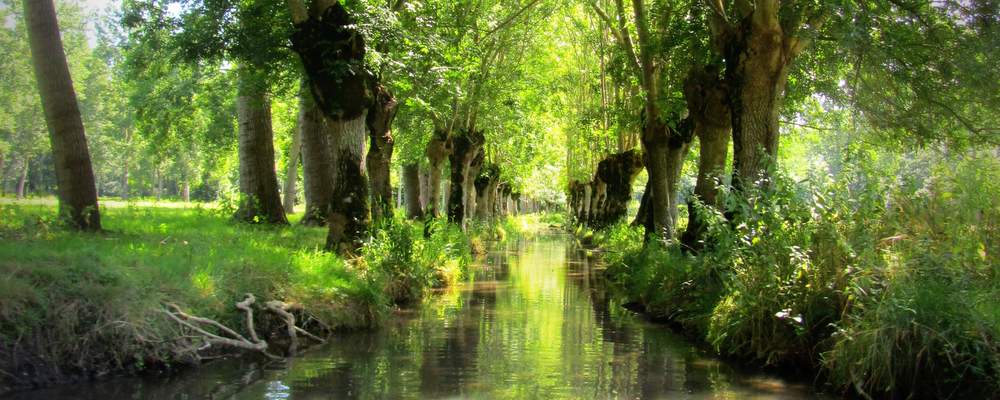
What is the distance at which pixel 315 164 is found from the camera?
1925 centimetres

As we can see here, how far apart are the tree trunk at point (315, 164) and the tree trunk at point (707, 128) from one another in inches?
326

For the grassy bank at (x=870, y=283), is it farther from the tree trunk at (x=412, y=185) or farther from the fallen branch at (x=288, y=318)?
the tree trunk at (x=412, y=185)

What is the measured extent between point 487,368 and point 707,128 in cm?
813

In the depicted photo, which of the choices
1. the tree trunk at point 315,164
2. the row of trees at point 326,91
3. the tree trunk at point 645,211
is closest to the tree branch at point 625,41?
the row of trees at point 326,91

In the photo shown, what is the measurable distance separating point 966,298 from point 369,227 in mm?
8857

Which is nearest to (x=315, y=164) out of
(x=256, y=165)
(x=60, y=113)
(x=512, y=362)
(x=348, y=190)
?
(x=256, y=165)

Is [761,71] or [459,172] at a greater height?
[761,71]

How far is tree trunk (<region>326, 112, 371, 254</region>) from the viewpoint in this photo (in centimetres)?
1238

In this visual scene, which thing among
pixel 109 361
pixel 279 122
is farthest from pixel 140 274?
pixel 279 122

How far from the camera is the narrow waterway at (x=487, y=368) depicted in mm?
7070

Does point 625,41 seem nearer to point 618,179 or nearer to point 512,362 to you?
point 512,362

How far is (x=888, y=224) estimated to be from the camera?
26.0 feet

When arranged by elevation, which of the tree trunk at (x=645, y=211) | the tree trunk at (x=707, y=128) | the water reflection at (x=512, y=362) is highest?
the tree trunk at (x=707, y=128)

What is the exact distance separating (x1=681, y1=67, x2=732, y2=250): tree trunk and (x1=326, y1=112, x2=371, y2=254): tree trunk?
6070 millimetres
